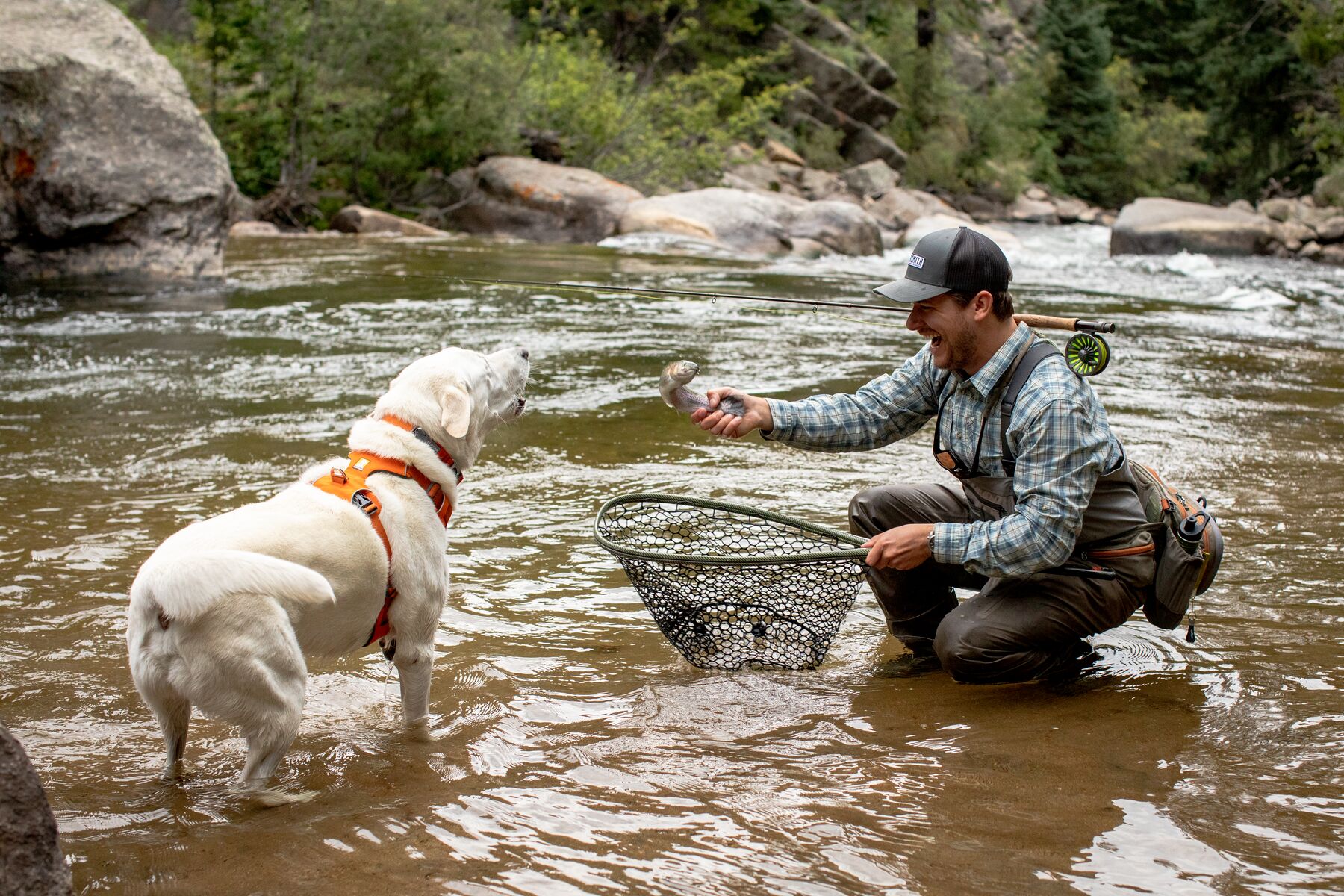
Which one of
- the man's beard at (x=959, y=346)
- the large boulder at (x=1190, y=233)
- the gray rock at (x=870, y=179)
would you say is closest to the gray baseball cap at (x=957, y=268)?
the man's beard at (x=959, y=346)

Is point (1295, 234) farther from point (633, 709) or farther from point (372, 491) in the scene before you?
point (372, 491)

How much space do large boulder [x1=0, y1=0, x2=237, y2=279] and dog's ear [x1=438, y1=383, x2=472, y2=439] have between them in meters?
11.9

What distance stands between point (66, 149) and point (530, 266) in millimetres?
6497

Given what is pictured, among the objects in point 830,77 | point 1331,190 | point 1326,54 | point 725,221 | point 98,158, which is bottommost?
point 98,158

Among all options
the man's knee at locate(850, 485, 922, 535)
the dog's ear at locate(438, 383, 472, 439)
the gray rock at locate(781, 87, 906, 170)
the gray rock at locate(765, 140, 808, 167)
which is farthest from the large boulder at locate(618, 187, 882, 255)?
the gray rock at locate(781, 87, 906, 170)

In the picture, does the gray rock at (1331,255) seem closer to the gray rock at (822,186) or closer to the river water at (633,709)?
the gray rock at (822,186)

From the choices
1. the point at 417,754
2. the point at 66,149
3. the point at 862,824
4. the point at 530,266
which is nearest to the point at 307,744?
the point at 417,754

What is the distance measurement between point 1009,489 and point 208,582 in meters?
2.76

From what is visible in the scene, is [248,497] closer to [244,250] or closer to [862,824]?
[862,824]

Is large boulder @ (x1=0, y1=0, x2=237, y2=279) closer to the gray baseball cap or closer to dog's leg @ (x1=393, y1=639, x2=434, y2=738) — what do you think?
dog's leg @ (x1=393, y1=639, x2=434, y2=738)

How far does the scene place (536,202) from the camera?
24.0 metres

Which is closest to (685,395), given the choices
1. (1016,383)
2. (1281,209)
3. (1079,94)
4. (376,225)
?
(1016,383)

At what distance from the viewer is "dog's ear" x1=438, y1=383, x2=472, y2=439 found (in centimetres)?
412

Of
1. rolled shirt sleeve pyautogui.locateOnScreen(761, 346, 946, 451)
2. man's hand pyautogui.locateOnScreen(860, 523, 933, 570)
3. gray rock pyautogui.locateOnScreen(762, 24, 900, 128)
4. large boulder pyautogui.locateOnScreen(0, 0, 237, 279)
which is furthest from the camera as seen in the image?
gray rock pyautogui.locateOnScreen(762, 24, 900, 128)
